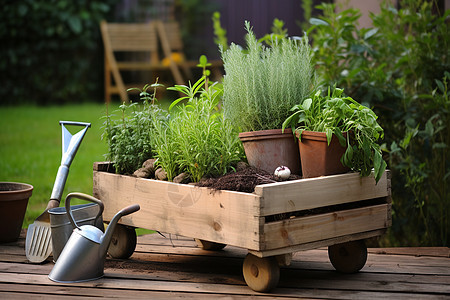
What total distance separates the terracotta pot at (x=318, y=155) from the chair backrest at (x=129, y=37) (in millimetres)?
5334

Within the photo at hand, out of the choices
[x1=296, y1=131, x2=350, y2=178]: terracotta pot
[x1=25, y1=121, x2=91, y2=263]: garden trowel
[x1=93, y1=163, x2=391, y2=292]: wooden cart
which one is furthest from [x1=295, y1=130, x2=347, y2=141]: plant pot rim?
[x1=25, y1=121, x2=91, y2=263]: garden trowel

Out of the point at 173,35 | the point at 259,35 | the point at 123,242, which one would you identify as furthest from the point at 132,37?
the point at 123,242

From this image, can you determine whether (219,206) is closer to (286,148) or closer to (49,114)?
(286,148)

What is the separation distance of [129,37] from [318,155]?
5.68m

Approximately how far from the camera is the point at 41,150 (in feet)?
16.1

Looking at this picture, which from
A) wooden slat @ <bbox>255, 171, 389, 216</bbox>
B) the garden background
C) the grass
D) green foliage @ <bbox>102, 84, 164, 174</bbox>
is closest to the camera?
wooden slat @ <bbox>255, 171, 389, 216</bbox>

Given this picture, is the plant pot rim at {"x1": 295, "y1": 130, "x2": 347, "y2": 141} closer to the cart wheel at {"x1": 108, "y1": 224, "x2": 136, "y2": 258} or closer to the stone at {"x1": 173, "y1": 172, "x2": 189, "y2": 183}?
the stone at {"x1": 173, "y1": 172, "x2": 189, "y2": 183}

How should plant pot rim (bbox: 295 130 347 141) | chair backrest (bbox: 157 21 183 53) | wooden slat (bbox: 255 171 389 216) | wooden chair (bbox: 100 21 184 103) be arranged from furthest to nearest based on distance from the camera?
chair backrest (bbox: 157 21 183 53), wooden chair (bbox: 100 21 184 103), plant pot rim (bbox: 295 130 347 141), wooden slat (bbox: 255 171 389 216)

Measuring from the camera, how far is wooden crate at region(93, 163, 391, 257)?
1997 millimetres

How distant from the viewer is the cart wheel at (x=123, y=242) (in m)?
2.50

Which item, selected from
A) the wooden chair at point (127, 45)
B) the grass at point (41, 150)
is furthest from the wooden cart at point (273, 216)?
the wooden chair at point (127, 45)

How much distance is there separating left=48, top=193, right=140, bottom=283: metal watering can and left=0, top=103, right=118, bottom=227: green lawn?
85cm

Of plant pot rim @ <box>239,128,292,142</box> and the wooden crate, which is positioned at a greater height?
plant pot rim @ <box>239,128,292,142</box>

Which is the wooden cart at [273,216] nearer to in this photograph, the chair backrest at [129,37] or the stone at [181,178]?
the stone at [181,178]
